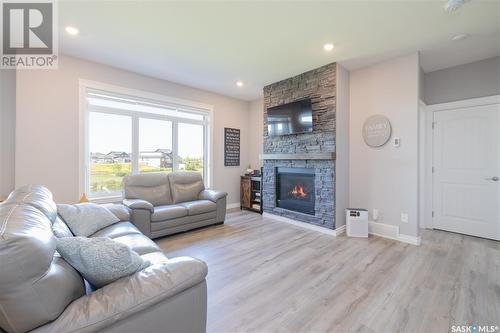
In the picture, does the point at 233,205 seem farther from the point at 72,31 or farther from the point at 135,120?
the point at 72,31

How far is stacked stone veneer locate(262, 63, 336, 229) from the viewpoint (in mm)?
3518

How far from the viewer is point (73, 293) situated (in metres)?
0.95

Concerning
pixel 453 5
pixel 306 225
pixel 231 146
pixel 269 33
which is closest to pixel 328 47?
pixel 269 33

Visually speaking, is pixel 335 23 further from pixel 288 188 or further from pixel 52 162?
pixel 52 162

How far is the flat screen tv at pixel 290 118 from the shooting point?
145 inches

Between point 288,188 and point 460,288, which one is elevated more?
point 288,188

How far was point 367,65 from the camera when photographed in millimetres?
3508

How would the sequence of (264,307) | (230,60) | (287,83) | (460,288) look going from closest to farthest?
(264,307)
(460,288)
(230,60)
(287,83)

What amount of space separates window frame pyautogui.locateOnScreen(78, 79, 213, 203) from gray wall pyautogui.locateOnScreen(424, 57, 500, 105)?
13.6 feet

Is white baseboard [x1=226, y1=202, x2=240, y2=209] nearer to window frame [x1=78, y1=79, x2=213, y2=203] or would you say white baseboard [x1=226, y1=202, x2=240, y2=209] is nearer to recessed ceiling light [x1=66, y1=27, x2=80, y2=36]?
window frame [x1=78, y1=79, x2=213, y2=203]

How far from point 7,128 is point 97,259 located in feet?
11.2

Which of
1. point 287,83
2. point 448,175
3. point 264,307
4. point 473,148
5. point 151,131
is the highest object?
point 287,83

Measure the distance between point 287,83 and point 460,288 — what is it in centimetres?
366

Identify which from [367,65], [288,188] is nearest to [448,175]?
[367,65]
